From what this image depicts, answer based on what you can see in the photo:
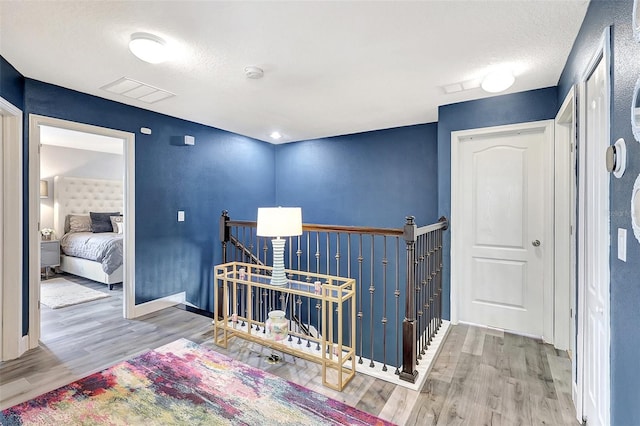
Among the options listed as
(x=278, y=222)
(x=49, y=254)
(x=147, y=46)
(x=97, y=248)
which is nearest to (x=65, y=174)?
(x=49, y=254)

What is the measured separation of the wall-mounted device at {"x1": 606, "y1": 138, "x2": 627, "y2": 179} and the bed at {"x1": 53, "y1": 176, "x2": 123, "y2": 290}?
5197 millimetres

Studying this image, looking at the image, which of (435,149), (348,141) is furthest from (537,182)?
(348,141)

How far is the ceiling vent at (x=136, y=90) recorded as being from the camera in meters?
2.71

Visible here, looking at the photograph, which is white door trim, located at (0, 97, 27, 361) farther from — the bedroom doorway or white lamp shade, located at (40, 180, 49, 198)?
white lamp shade, located at (40, 180, 49, 198)

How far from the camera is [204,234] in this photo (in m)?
4.12

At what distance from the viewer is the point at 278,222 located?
234 centimetres

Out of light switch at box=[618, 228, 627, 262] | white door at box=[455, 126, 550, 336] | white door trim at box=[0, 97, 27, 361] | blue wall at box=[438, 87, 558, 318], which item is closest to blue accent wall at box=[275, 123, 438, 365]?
blue wall at box=[438, 87, 558, 318]

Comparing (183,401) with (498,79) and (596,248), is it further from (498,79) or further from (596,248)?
(498,79)

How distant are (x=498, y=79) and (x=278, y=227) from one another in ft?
6.91

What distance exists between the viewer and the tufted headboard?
5.68 metres

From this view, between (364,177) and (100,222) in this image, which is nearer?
(364,177)

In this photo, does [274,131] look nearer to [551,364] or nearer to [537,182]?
[537,182]

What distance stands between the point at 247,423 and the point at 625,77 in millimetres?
2391

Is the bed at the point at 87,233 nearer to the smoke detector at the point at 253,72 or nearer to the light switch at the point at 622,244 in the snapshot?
the smoke detector at the point at 253,72
